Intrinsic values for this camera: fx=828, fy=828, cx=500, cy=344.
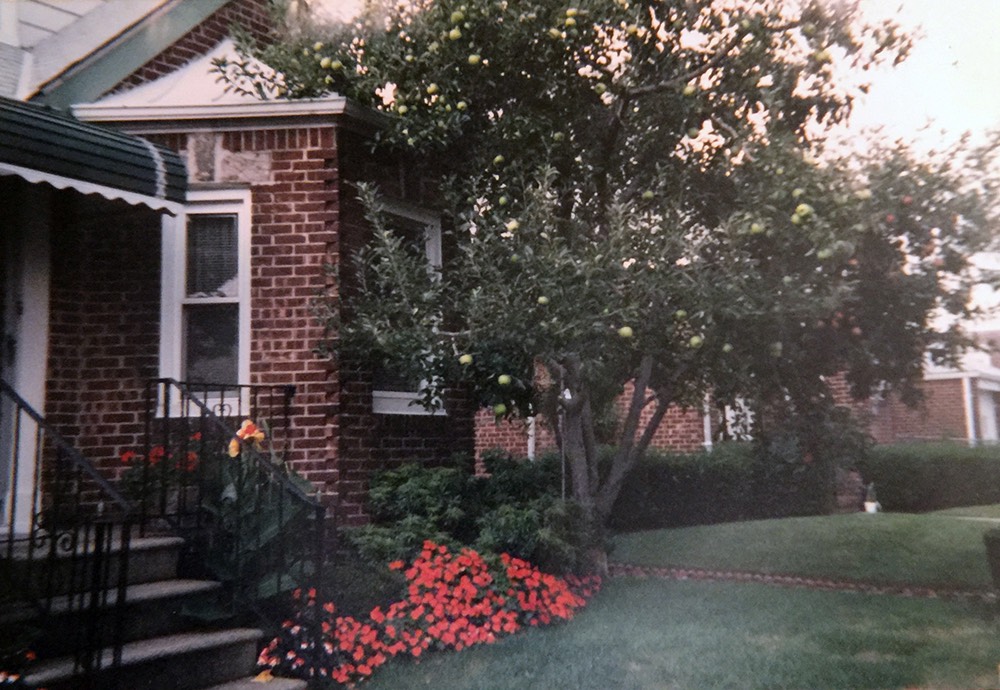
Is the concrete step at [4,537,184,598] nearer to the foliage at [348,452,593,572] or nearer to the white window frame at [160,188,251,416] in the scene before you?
the foliage at [348,452,593,572]

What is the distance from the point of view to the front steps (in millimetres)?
3871

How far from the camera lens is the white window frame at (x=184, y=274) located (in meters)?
6.39

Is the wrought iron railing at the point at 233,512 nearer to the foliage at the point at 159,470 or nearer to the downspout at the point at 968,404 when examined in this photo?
the foliage at the point at 159,470

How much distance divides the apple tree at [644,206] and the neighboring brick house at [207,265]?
41 cm

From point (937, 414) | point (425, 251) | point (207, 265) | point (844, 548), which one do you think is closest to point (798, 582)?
point (844, 548)

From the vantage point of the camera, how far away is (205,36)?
739 cm

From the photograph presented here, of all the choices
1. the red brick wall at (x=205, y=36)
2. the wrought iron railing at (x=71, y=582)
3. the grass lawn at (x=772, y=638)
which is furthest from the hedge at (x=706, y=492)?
the wrought iron railing at (x=71, y=582)

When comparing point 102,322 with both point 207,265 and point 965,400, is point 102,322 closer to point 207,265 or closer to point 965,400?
point 207,265

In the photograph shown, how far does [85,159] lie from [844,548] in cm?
838

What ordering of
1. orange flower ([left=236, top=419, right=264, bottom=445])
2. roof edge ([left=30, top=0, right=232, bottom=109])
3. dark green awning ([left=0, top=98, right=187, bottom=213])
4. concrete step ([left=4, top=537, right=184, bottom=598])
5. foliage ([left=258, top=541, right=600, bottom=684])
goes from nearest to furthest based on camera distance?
1. concrete step ([left=4, top=537, right=184, bottom=598])
2. foliage ([left=258, top=541, right=600, bottom=684])
3. dark green awning ([left=0, top=98, right=187, bottom=213])
4. orange flower ([left=236, top=419, right=264, bottom=445])
5. roof edge ([left=30, top=0, right=232, bottom=109])

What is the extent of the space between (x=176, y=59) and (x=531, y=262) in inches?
151

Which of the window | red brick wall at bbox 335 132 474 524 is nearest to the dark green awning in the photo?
the window

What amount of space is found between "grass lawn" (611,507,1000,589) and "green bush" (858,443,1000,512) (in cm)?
27

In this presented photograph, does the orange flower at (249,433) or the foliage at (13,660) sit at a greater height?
the orange flower at (249,433)
